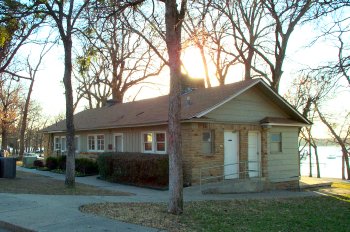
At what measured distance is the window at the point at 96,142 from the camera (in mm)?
26547

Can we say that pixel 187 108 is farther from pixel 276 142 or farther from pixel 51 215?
pixel 51 215

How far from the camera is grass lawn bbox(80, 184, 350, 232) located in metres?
9.62

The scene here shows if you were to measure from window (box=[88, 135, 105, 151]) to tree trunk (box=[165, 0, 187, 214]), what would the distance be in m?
16.0

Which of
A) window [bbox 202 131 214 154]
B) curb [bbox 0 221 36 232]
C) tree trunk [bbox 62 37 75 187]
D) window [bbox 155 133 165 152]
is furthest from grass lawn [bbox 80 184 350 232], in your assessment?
window [bbox 155 133 165 152]

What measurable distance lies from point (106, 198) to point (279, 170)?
11042mm

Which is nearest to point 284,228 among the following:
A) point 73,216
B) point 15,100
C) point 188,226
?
point 188,226

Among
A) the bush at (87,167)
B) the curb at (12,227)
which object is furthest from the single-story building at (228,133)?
the curb at (12,227)

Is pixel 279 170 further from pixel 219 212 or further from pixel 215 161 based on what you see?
pixel 219 212

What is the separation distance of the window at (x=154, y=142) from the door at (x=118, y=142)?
258 cm

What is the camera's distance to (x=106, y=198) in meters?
13.8

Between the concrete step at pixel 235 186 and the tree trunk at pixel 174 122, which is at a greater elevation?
the tree trunk at pixel 174 122

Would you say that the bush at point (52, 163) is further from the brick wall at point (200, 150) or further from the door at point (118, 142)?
the brick wall at point (200, 150)

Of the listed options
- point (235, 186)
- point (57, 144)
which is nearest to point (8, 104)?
point (57, 144)

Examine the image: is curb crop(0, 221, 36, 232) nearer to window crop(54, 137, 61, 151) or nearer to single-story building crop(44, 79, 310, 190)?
single-story building crop(44, 79, 310, 190)
